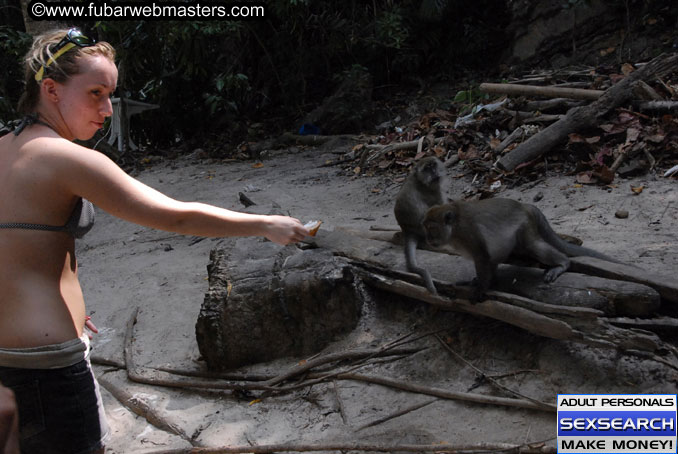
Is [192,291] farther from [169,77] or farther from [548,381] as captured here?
[169,77]

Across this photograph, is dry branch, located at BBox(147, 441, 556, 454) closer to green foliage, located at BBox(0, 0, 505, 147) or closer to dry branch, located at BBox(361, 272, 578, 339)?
dry branch, located at BBox(361, 272, 578, 339)

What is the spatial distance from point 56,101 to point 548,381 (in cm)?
257

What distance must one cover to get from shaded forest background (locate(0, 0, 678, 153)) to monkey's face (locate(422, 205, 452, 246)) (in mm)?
6733

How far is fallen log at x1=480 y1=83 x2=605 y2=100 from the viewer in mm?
6774

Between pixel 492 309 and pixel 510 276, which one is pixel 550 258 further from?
pixel 492 309

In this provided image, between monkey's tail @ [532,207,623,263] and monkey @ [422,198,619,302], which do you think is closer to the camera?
monkey @ [422,198,619,302]

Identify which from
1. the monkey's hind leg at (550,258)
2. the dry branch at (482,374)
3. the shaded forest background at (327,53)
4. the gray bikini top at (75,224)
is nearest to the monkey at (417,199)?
the dry branch at (482,374)

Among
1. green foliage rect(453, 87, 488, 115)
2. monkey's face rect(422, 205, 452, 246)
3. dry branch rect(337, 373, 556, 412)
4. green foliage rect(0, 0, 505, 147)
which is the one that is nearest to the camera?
dry branch rect(337, 373, 556, 412)

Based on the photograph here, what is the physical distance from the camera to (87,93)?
2033 mm

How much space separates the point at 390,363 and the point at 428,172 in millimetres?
1973

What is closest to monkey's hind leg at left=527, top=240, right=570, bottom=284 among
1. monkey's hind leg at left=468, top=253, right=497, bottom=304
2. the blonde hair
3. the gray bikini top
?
monkey's hind leg at left=468, top=253, right=497, bottom=304

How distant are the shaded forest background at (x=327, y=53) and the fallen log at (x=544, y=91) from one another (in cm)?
257

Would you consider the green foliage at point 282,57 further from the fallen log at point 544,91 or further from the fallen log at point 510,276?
the fallen log at point 510,276

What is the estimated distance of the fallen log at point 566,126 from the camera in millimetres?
6254
